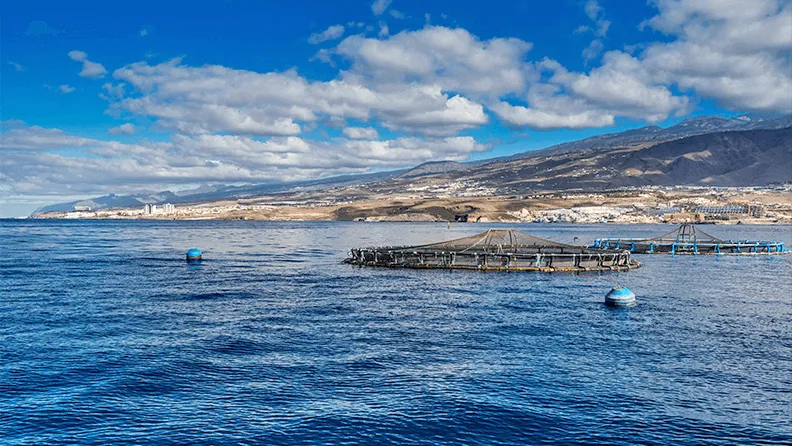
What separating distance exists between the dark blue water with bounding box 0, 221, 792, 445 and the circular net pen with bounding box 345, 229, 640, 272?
2913 centimetres

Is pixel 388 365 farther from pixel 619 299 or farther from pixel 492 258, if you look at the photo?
pixel 492 258

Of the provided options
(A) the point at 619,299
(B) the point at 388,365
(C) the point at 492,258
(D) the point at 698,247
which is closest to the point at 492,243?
(C) the point at 492,258

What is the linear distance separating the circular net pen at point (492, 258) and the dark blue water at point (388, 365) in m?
29.1

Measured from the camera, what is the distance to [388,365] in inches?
1796

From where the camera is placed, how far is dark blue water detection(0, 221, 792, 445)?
33.7m

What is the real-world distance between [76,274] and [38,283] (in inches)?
521

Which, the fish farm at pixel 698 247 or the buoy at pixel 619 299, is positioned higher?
the fish farm at pixel 698 247

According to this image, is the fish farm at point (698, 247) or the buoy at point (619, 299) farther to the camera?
the fish farm at point (698, 247)

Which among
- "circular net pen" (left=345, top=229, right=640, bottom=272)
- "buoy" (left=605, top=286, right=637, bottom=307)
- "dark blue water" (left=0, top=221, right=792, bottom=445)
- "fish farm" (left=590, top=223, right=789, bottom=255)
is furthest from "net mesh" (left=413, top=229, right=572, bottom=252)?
"buoy" (left=605, top=286, right=637, bottom=307)

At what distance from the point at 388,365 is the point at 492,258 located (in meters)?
81.9

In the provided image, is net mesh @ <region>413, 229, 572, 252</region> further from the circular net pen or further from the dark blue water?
the dark blue water

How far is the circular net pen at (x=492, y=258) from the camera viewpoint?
4712 inches

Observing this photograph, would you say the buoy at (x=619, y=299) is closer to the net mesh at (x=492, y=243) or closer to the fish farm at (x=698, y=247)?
the net mesh at (x=492, y=243)

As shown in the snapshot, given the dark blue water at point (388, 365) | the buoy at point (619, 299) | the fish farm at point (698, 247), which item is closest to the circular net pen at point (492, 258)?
the dark blue water at point (388, 365)
